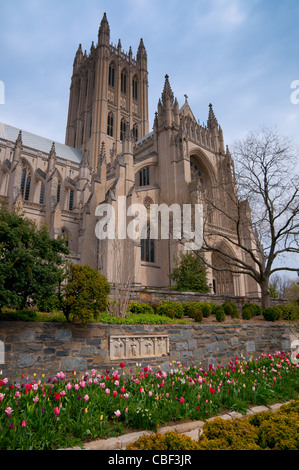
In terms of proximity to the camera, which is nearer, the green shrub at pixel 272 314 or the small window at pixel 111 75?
the green shrub at pixel 272 314

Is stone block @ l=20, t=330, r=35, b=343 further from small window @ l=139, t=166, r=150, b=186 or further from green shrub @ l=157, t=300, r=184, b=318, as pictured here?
small window @ l=139, t=166, r=150, b=186

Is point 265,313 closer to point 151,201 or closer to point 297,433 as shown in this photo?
point 297,433

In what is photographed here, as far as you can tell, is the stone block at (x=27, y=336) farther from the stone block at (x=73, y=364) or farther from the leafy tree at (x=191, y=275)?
the leafy tree at (x=191, y=275)

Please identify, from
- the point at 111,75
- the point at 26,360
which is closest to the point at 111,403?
the point at 26,360

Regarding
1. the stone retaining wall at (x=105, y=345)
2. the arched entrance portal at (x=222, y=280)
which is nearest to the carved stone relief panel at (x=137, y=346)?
the stone retaining wall at (x=105, y=345)

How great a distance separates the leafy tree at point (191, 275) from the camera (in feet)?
68.4

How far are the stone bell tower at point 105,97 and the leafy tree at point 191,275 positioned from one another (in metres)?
28.8

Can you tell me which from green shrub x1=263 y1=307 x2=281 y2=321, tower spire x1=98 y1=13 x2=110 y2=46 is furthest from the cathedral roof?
green shrub x1=263 y1=307 x2=281 y2=321

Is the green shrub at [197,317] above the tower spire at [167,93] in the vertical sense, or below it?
below

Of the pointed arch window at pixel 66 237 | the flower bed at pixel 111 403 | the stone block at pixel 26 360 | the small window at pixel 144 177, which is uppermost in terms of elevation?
the small window at pixel 144 177

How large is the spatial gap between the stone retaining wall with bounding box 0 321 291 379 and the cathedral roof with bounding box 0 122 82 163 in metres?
36.8

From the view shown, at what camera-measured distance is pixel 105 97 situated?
1956 inches

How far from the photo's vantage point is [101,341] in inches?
307

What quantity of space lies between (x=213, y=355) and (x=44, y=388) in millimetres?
6364
